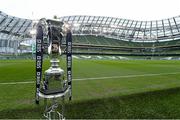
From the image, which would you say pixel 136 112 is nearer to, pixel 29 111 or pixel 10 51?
pixel 29 111

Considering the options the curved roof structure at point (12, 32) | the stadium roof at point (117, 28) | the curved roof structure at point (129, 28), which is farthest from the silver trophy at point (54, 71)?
the curved roof structure at point (129, 28)

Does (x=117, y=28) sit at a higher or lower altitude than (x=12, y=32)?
higher

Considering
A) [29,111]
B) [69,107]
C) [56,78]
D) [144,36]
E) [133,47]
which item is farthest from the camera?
[144,36]

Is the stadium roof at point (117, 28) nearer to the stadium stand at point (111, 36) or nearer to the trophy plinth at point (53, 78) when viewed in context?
the stadium stand at point (111, 36)

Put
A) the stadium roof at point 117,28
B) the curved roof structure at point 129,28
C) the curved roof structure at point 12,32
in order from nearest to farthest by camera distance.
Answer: the curved roof structure at point 12,32 < the stadium roof at point 117,28 < the curved roof structure at point 129,28

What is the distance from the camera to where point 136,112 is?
4.66 m

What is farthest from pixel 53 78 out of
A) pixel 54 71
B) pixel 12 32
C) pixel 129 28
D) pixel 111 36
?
pixel 111 36

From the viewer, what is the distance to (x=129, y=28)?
7819 cm

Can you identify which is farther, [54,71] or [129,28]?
[129,28]

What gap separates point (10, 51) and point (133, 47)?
134 ft

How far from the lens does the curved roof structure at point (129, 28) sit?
72.1 m

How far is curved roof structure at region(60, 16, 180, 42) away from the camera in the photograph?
72.1 meters

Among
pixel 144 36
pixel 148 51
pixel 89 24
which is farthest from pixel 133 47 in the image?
pixel 89 24

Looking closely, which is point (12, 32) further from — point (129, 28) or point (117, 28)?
point (129, 28)
